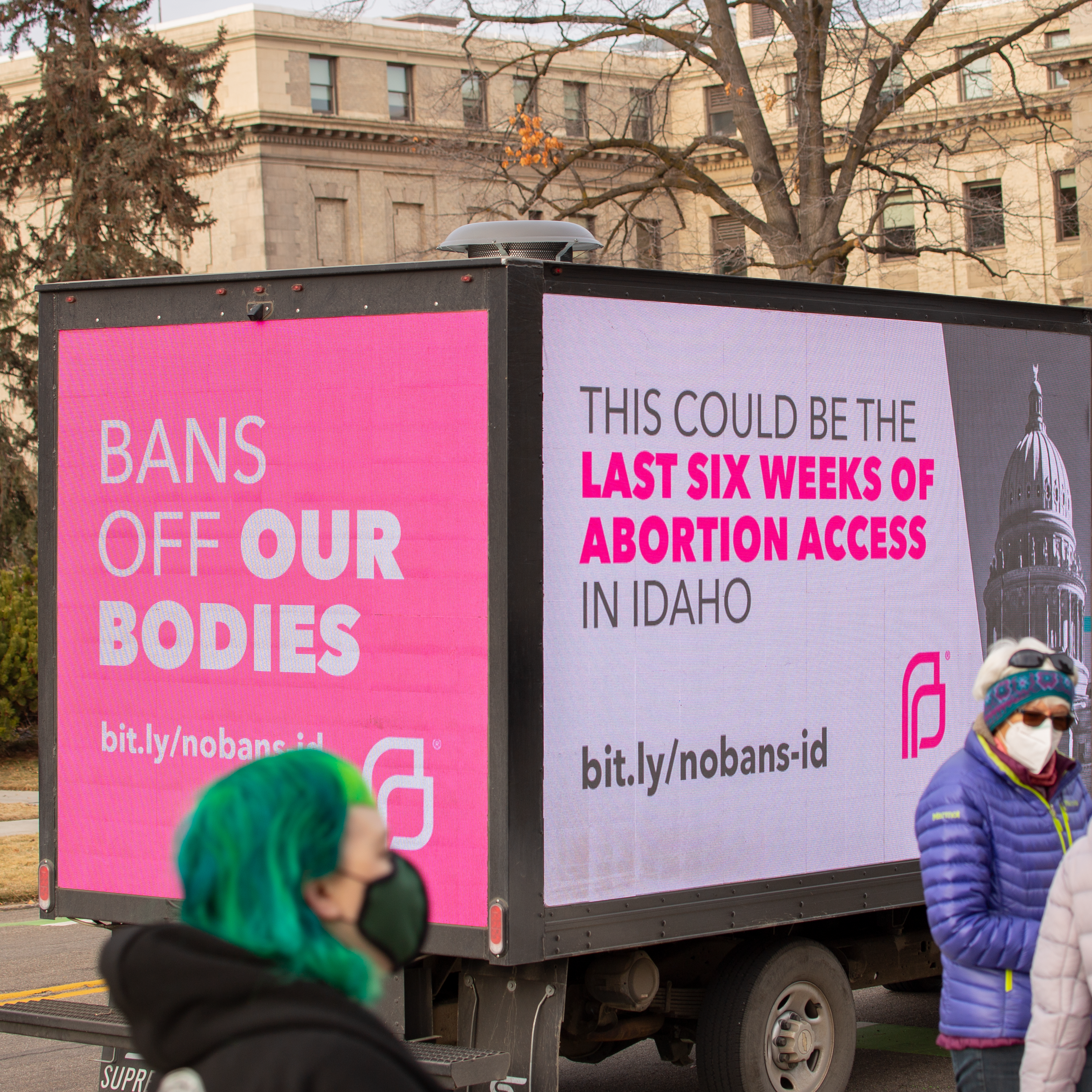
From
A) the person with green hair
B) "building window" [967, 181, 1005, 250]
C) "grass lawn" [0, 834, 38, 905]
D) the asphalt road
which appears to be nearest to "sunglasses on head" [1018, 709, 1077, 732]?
the person with green hair

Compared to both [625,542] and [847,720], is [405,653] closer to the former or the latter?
[625,542]

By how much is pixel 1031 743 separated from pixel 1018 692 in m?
0.14

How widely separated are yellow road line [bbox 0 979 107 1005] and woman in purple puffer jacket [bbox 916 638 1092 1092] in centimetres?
630

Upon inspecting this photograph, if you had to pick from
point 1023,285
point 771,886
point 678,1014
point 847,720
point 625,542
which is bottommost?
point 678,1014

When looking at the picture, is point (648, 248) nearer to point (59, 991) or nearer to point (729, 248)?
point (729, 248)

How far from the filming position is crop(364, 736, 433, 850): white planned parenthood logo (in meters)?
5.85

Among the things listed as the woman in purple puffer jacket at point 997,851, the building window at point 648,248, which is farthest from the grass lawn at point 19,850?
the building window at point 648,248

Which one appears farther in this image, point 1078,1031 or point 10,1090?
point 10,1090

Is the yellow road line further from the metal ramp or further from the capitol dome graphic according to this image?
the capitol dome graphic

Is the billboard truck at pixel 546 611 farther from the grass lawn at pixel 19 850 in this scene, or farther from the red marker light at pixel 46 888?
the grass lawn at pixel 19 850

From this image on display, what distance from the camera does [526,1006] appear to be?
590 centimetres

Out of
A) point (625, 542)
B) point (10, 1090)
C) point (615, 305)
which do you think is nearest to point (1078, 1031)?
point (625, 542)

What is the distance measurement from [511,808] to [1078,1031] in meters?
2.23

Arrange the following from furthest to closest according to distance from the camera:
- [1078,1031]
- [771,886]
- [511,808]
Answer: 1. [771,886]
2. [511,808]
3. [1078,1031]
